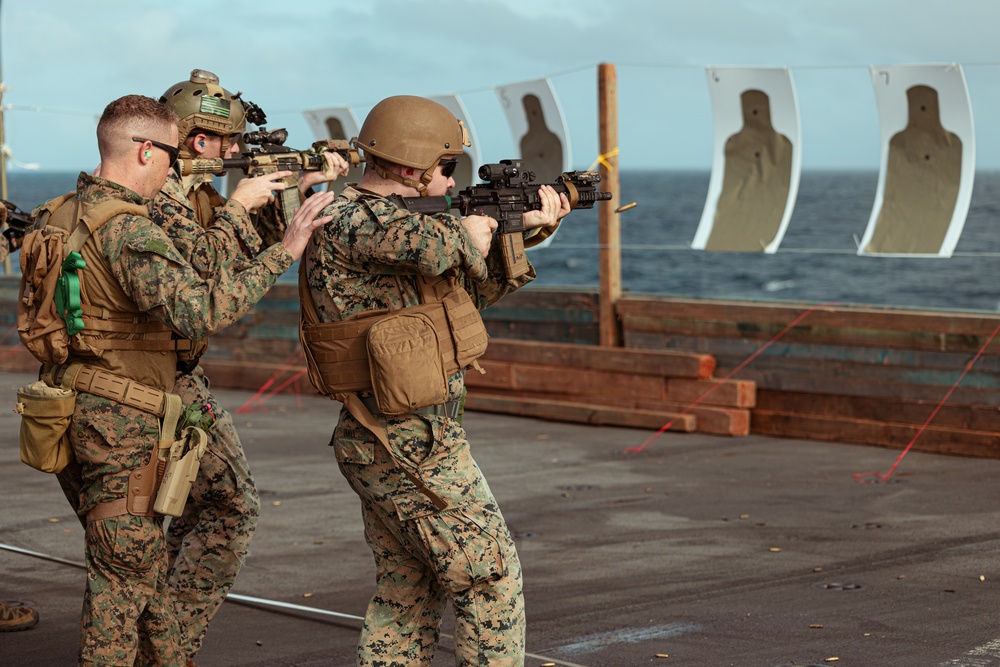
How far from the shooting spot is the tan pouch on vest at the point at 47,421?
4.08 m

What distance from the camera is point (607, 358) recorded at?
10.1 m

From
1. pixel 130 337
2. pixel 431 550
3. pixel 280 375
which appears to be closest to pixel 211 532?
pixel 130 337

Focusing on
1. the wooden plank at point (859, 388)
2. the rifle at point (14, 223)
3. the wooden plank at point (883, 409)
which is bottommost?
the wooden plank at point (883, 409)

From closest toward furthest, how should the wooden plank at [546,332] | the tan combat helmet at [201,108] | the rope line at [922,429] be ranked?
the tan combat helmet at [201,108] → the rope line at [922,429] → the wooden plank at [546,332]

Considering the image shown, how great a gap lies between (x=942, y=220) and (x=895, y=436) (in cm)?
155

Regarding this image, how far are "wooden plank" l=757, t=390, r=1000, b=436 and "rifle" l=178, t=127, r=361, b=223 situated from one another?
4994mm

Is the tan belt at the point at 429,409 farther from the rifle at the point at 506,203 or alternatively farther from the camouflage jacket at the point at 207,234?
the camouflage jacket at the point at 207,234

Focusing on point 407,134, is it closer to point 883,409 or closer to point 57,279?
point 57,279

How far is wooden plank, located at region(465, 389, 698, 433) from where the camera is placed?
384 inches

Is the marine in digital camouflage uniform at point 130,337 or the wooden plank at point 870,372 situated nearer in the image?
the marine in digital camouflage uniform at point 130,337

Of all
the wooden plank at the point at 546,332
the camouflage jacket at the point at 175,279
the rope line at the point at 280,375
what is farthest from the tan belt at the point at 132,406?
the rope line at the point at 280,375

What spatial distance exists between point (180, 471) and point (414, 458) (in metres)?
0.78

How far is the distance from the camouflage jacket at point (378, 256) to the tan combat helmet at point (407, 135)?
0.46 ft

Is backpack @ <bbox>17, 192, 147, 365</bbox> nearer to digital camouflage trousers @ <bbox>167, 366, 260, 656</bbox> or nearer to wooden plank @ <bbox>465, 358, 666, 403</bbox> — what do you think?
digital camouflage trousers @ <bbox>167, 366, 260, 656</bbox>
